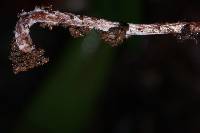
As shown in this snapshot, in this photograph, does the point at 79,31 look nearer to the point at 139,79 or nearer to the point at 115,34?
the point at 115,34

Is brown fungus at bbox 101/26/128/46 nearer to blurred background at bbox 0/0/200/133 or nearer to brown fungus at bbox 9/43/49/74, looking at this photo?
brown fungus at bbox 9/43/49/74

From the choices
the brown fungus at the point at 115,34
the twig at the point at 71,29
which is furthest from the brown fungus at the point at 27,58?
the brown fungus at the point at 115,34

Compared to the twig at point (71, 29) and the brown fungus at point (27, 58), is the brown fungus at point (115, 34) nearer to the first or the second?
the twig at point (71, 29)

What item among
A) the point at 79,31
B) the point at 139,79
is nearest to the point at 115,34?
the point at 79,31

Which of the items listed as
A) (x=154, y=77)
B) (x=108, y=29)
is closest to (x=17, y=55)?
(x=108, y=29)

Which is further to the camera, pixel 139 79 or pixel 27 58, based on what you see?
pixel 139 79

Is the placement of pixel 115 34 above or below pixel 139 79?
above

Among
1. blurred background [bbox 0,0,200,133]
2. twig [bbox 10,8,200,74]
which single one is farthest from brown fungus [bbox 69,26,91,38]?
blurred background [bbox 0,0,200,133]

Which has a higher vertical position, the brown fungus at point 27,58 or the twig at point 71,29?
the twig at point 71,29

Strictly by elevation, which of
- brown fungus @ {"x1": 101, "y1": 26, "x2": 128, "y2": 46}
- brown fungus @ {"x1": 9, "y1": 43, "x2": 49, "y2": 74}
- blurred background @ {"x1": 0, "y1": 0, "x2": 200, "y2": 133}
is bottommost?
blurred background @ {"x1": 0, "y1": 0, "x2": 200, "y2": 133}
